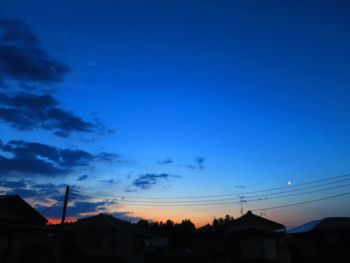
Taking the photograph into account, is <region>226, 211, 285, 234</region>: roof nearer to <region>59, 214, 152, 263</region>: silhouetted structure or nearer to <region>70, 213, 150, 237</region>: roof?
<region>70, 213, 150, 237</region>: roof

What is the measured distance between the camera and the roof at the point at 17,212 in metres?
23.5

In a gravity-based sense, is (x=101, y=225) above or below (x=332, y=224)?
below

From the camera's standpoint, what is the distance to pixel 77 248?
36781mm

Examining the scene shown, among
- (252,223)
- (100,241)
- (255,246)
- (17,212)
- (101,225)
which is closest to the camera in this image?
(17,212)

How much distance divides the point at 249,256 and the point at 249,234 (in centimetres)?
258

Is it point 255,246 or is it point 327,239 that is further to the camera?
point 327,239

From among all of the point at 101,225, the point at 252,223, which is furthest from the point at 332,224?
the point at 101,225

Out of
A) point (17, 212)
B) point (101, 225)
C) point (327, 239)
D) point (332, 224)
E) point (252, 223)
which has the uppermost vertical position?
point (252, 223)

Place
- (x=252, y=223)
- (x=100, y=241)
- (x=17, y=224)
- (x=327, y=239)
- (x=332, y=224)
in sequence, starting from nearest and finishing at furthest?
(x=17, y=224) < (x=100, y=241) < (x=327, y=239) < (x=332, y=224) < (x=252, y=223)

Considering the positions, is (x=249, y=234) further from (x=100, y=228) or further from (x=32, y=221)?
(x=32, y=221)

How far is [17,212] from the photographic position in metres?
24.5

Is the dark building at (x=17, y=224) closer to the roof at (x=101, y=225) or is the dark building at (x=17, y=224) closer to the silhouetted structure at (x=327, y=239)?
the roof at (x=101, y=225)

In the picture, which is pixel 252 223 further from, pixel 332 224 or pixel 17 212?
pixel 17 212

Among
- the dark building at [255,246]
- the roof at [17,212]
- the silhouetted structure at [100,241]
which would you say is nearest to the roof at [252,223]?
the dark building at [255,246]
